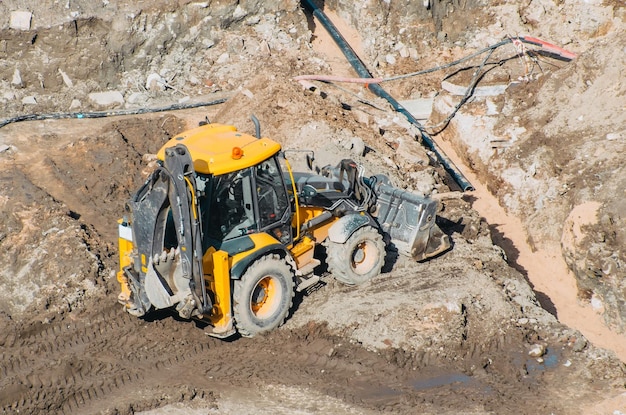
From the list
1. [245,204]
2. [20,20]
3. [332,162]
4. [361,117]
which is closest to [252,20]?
[361,117]

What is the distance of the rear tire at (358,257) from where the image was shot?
9835 millimetres

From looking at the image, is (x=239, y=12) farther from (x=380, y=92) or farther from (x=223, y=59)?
(x=380, y=92)

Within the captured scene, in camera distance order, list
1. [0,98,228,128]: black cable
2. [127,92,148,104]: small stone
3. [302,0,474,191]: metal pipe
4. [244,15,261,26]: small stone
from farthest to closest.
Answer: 1. [244,15,261,26]: small stone
2. [127,92,148,104]: small stone
3. [302,0,474,191]: metal pipe
4. [0,98,228,128]: black cable

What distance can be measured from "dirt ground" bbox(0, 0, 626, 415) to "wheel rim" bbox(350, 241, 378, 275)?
10.7 inches

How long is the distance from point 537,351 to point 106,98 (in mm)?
11630

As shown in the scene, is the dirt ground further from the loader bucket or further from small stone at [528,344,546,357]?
the loader bucket

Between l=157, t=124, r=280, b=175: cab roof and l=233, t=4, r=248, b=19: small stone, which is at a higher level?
l=233, t=4, r=248, b=19: small stone

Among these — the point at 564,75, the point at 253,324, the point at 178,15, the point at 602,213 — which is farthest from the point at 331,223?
the point at 178,15

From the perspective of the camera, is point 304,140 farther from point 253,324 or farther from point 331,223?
point 253,324

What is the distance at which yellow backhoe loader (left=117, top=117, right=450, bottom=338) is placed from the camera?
7891mm

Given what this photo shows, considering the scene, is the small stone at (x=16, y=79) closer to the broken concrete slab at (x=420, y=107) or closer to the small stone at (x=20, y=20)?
the small stone at (x=20, y=20)

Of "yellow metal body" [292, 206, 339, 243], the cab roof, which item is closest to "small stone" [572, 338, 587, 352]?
"yellow metal body" [292, 206, 339, 243]

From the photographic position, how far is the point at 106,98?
1656 cm

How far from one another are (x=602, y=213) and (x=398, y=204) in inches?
154
